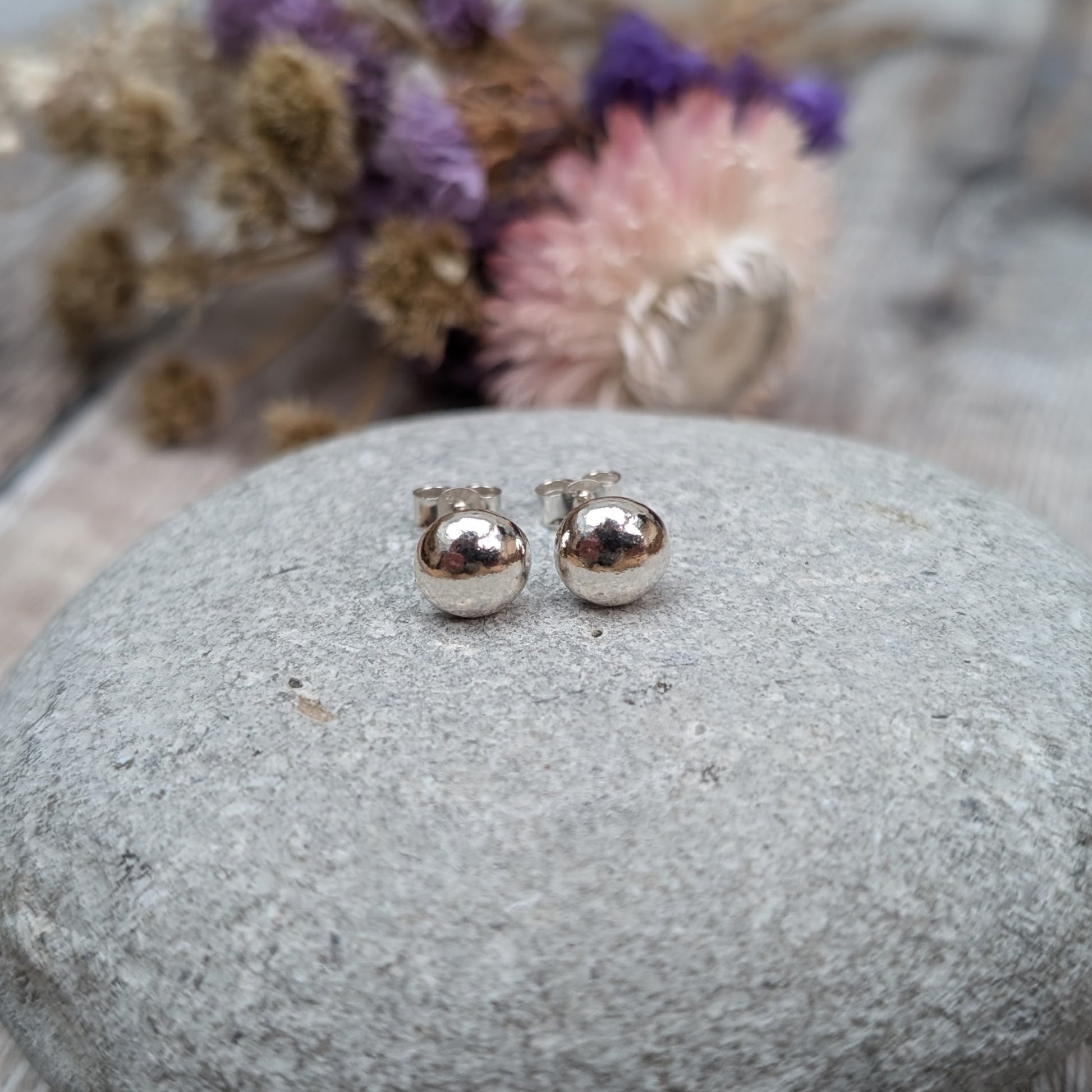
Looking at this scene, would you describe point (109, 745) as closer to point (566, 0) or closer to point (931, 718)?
point (931, 718)

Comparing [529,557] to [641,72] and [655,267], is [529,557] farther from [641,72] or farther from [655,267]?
[641,72]

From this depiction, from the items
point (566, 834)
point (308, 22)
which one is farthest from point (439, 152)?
point (566, 834)

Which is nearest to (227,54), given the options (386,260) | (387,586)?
(386,260)

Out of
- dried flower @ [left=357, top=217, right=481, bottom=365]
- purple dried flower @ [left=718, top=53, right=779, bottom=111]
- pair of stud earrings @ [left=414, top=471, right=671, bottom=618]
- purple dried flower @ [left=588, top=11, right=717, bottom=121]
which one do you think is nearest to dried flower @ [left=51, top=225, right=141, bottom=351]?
dried flower @ [left=357, top=217, right=481, bottom=365]

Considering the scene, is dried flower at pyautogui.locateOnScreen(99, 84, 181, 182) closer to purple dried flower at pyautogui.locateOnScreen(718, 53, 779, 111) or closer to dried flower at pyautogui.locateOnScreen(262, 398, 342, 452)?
dried flower at pyautogui.locateOnScreen(262, 398, 342, 452)

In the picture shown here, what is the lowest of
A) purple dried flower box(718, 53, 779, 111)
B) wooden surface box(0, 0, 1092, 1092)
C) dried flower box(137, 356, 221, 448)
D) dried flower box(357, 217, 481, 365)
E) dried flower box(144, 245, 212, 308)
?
wooden surface box(0, 0, 1092, 1092)
